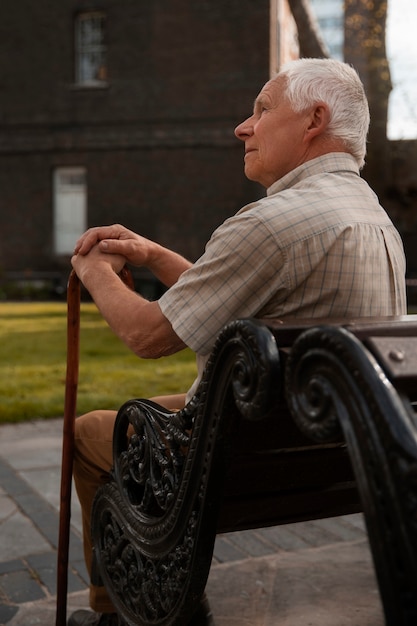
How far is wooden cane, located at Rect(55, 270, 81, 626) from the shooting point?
7.96 feet

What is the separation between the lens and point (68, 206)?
21891mm

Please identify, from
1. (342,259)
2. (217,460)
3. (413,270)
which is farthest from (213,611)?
(413,270)

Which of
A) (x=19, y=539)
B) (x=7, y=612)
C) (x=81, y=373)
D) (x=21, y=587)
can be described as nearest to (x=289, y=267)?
(x=7, y=612)

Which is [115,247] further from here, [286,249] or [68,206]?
[68,206]

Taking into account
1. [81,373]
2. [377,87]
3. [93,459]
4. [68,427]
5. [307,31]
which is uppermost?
[307,31]

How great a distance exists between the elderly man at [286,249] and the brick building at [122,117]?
60.1 feet

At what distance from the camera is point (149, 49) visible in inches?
833

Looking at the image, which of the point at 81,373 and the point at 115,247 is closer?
the point at 115,247

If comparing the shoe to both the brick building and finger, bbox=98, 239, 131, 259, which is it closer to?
finger, bbox=98, 239, 131, 259

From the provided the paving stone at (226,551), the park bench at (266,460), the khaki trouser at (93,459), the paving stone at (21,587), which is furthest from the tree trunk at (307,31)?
the park bench at (266,460)

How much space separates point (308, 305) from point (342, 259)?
141mm

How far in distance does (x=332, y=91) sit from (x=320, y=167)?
0.68ft

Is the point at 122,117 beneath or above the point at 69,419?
above

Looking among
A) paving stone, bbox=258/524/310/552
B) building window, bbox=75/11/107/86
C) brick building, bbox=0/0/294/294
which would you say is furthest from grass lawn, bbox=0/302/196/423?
building window, bbox=75/11/107/86
